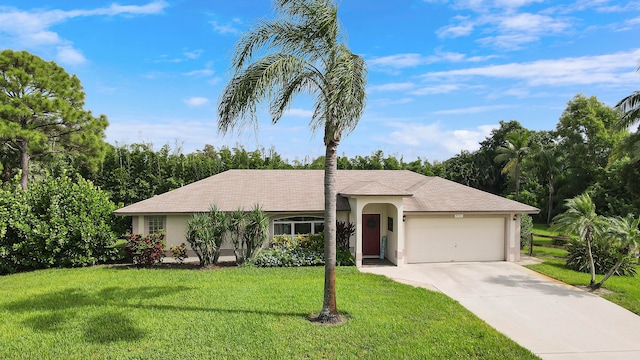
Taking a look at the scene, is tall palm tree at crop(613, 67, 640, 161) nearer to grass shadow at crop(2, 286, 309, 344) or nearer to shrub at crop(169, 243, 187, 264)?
grass shadow at crop(2, 286, 309, 344)

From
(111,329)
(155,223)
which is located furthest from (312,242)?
(111,329)

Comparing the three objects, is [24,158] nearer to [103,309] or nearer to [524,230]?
[103,309]

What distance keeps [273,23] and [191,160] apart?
21.0 metres

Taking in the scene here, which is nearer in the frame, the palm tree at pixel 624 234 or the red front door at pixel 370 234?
the palm tree at pixel 624 234

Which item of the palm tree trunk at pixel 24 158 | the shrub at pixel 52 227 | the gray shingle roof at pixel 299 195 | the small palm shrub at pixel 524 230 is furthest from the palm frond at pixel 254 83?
the palm tree trunk at pixel 24 158

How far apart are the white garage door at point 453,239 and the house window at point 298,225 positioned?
418 centimetres

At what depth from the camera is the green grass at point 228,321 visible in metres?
7.71

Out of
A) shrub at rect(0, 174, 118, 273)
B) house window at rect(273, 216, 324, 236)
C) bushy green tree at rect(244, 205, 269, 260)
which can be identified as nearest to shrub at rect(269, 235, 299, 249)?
house window at rect(273, 216, 324, 236)

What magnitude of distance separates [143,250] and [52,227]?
361 centimetres

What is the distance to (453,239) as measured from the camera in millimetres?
17266

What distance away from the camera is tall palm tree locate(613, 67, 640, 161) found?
59.6 feet

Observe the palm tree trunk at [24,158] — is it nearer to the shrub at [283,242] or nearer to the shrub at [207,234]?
the shrub at [207,234]

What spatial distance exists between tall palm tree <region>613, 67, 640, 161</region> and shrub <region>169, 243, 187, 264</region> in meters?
21.1

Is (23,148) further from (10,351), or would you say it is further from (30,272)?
(10,351)
